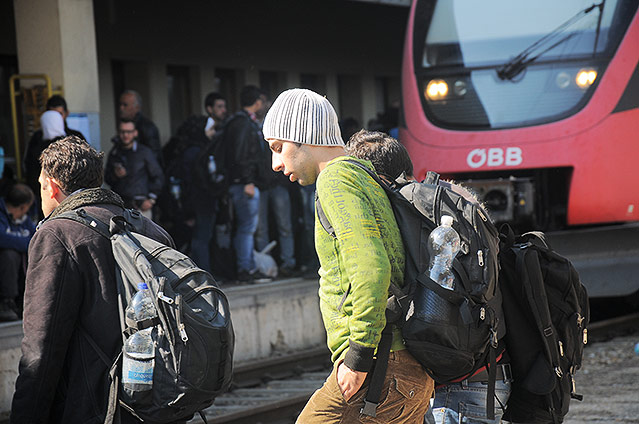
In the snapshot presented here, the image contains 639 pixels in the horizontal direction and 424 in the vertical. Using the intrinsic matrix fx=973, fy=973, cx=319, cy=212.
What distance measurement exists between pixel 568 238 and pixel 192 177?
3.54 meters

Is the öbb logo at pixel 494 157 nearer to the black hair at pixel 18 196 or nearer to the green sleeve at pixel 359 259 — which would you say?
the black hair at pixel 18 196

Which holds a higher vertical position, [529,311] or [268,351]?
[529,311]

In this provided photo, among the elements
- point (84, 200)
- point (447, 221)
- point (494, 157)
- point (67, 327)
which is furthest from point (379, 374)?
point (494, 157)

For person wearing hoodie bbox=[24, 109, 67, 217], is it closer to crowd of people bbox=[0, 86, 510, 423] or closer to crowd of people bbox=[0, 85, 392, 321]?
crowd of people bbox=[0, 85, 392, 321]

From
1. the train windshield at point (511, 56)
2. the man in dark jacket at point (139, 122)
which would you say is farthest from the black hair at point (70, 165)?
the man in dark jacket at point (139, 122)

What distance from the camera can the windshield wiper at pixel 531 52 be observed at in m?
7.74

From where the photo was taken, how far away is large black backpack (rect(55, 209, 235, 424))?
2871mm

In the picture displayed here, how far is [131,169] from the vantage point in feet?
28.5

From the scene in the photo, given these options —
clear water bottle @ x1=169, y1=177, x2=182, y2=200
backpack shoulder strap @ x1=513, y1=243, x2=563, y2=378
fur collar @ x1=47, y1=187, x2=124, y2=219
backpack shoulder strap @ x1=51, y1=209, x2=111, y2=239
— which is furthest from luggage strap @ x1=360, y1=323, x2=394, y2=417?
clear water bottle @ x1=169, y1=177, x2=182, y2=200

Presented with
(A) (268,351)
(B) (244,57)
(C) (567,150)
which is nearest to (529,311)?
(C) (567,150)

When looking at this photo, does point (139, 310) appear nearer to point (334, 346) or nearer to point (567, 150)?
point (334, 346)

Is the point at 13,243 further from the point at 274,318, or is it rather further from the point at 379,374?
the point at 379,374

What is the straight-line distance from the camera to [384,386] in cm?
283

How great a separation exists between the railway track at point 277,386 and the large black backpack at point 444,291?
3169mm
